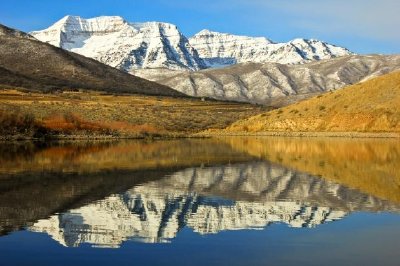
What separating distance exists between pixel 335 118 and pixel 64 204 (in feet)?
272

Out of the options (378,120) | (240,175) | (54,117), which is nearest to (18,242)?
(240,175)

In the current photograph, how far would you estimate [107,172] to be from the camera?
3759 cm

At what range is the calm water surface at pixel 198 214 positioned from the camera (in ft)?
54.5

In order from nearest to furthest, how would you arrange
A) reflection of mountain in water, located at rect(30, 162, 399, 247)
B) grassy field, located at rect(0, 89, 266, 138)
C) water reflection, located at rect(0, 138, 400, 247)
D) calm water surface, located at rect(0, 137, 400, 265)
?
calm water surface, located at rect(0, 137, 400, 265), reflection of mountain in water, located at rect(30, 162, 399, 247), water reflection, located at rect(0, 138, 400, 247), grassy field, located at rect(0, 89, 266, 138)

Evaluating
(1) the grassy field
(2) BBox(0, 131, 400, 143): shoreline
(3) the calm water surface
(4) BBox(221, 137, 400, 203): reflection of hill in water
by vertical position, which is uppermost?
(1) the grassy field

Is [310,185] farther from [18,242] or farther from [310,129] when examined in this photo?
[310,129]

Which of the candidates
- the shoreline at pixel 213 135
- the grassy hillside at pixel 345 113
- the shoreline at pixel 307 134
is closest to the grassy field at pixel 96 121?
the shoreline at pixel 213 135

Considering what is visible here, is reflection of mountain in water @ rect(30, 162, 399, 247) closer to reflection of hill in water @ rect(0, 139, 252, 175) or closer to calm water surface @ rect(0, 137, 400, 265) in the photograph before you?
calm water surface @ rect(0, 137, 400, 265)

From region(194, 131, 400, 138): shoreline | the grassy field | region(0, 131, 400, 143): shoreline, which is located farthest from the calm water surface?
region(194, 131, 400, 138): shoreline

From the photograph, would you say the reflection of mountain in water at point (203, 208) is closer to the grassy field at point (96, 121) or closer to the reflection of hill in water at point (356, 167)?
the reflection of hill in water at point (356, 167)

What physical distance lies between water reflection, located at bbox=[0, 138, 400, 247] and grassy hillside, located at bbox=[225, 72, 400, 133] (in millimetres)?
52734

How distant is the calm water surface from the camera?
1661 centimetres

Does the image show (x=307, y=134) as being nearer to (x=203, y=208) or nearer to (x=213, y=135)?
(x=213, y=135)

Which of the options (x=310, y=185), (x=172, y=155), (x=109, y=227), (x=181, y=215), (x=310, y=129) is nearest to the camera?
(x=109, y=227)
